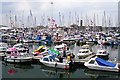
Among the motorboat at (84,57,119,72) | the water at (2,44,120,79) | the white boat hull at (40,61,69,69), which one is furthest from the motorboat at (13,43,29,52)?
the motorboat at (84,57,119,72)

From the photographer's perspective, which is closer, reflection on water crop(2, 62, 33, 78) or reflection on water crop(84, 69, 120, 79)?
reflection on water crop(84, 69, 120, 79)

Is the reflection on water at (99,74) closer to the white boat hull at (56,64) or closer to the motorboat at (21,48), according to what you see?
the white boat hull at (56,64)

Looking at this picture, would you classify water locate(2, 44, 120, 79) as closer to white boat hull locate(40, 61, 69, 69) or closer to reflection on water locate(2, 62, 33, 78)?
reflection on water locate(2, 62, 33, 78)

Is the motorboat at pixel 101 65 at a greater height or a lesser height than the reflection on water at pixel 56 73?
greater

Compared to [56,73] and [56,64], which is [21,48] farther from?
[56,73]

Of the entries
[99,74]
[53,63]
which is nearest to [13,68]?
[53,63]

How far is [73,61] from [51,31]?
5188cm

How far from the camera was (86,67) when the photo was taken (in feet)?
102

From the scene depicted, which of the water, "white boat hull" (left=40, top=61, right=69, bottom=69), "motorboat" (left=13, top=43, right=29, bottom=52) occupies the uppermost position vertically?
"motorboat" (left=13, top=43, right=29, bottom=52)

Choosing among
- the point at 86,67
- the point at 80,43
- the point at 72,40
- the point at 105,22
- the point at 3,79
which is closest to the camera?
the point at 3,79

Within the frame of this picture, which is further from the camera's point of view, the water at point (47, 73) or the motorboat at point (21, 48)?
the motorboat at point (21, 48)

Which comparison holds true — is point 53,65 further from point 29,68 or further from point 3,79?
point 3,79

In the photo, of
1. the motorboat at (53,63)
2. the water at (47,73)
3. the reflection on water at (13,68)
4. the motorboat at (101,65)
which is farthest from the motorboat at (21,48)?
the motorboat at (101,65)

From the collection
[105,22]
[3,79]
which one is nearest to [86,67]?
[3,79]
